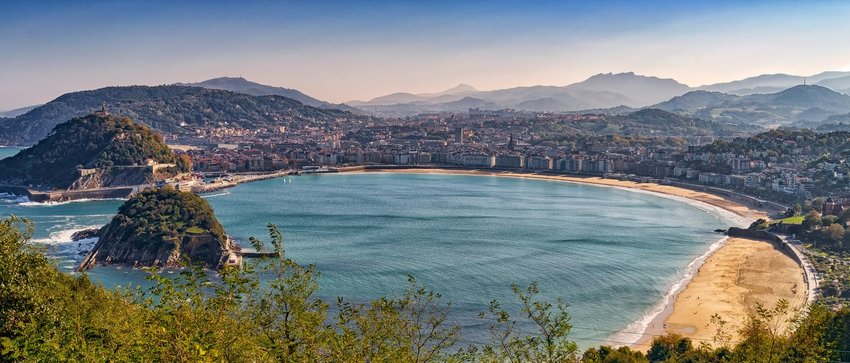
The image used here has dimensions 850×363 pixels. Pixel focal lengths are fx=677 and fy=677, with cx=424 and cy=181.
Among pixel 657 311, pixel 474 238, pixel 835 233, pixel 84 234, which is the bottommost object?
pixel 657 311

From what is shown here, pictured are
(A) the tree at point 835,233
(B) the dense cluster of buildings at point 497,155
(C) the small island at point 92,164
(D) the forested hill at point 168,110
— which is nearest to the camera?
(A) the tree at point 835,233

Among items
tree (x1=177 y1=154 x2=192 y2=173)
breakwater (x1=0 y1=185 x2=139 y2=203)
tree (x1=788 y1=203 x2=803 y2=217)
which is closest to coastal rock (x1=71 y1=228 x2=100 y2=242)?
breakwater (x1=0 y1=185 x2=139 y2=203)

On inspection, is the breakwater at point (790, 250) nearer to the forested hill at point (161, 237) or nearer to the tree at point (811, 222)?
the tree at point (811, 222)

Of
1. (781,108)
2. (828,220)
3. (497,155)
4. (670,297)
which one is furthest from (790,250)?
(781,108)

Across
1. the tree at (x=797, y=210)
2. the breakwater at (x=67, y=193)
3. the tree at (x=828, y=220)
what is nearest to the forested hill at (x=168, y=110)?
the breakwater at (x=67, y=193)

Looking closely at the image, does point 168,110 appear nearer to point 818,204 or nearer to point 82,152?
point 82,152

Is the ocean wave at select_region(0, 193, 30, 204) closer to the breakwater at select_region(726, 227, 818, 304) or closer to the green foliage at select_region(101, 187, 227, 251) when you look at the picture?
the green foliage at select_region(101, 187, 227, 251)

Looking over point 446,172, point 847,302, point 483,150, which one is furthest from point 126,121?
point 847,302
